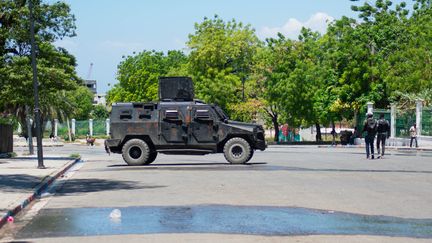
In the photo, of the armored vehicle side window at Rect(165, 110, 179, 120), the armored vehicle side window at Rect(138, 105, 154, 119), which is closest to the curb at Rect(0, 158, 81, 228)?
the armored vehicle side window at Rect(138, 105, 154, 119)

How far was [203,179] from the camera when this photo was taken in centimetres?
1852

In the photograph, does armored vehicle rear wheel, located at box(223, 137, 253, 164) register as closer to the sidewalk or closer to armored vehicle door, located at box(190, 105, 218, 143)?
armored vehicle door, located at box(190, 105, 218, 143)

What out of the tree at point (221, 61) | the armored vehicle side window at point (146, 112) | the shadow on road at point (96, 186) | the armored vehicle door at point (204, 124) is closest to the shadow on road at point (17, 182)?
the shadow on road at point (96, 186)

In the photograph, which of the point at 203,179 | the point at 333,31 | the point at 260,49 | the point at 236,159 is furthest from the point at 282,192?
the point at 260,49

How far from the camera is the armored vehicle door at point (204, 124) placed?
25.1m

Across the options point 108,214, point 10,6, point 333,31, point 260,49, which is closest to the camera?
point 108,214

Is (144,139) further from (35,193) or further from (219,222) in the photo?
(219,222)

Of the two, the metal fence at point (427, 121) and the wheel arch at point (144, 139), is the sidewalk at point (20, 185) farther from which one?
the metal fence at point (427, 121)

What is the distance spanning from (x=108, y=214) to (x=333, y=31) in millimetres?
55092

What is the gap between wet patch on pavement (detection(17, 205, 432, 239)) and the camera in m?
9.70

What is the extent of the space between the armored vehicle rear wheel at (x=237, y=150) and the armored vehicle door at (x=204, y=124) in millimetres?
554

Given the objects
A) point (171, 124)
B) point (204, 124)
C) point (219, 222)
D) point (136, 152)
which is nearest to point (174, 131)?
point (171, 124)

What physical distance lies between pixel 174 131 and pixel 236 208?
13212 mm

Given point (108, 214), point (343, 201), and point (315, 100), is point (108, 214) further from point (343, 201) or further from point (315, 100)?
point (315, 100)
